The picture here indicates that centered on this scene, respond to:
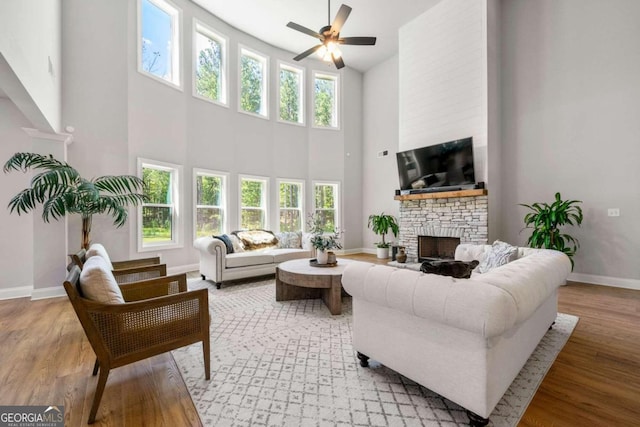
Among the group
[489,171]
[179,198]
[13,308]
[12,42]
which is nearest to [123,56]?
[179,198]

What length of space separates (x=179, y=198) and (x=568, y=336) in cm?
596

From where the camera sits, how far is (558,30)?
4.64 metres

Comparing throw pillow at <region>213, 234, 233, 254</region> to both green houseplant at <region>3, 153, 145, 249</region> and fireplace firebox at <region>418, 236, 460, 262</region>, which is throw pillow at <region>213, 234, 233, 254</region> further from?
fireplace firebox at <region>418, 236, 460, 262</region>

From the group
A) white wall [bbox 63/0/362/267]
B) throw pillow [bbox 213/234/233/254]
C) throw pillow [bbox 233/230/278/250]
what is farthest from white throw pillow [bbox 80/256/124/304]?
white wall [bbox 63/0/362/267]

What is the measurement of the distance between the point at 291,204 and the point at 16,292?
508 centimetres

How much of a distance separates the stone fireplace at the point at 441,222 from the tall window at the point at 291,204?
8.54 feet

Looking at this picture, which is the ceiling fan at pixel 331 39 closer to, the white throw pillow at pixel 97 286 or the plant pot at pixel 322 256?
the plant pot at pixel 322 256

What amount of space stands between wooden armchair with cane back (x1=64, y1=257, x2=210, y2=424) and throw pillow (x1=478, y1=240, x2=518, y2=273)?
265 cm

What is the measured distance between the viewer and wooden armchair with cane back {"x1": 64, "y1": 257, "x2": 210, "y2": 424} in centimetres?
154

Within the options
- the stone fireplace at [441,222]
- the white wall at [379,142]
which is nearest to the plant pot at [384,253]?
the white wall at [379,142]

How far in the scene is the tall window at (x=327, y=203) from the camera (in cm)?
770

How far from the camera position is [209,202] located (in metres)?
5.88

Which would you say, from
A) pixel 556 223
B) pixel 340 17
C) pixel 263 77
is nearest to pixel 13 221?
pixel 340 17

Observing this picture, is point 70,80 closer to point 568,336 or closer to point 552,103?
point 568,336
